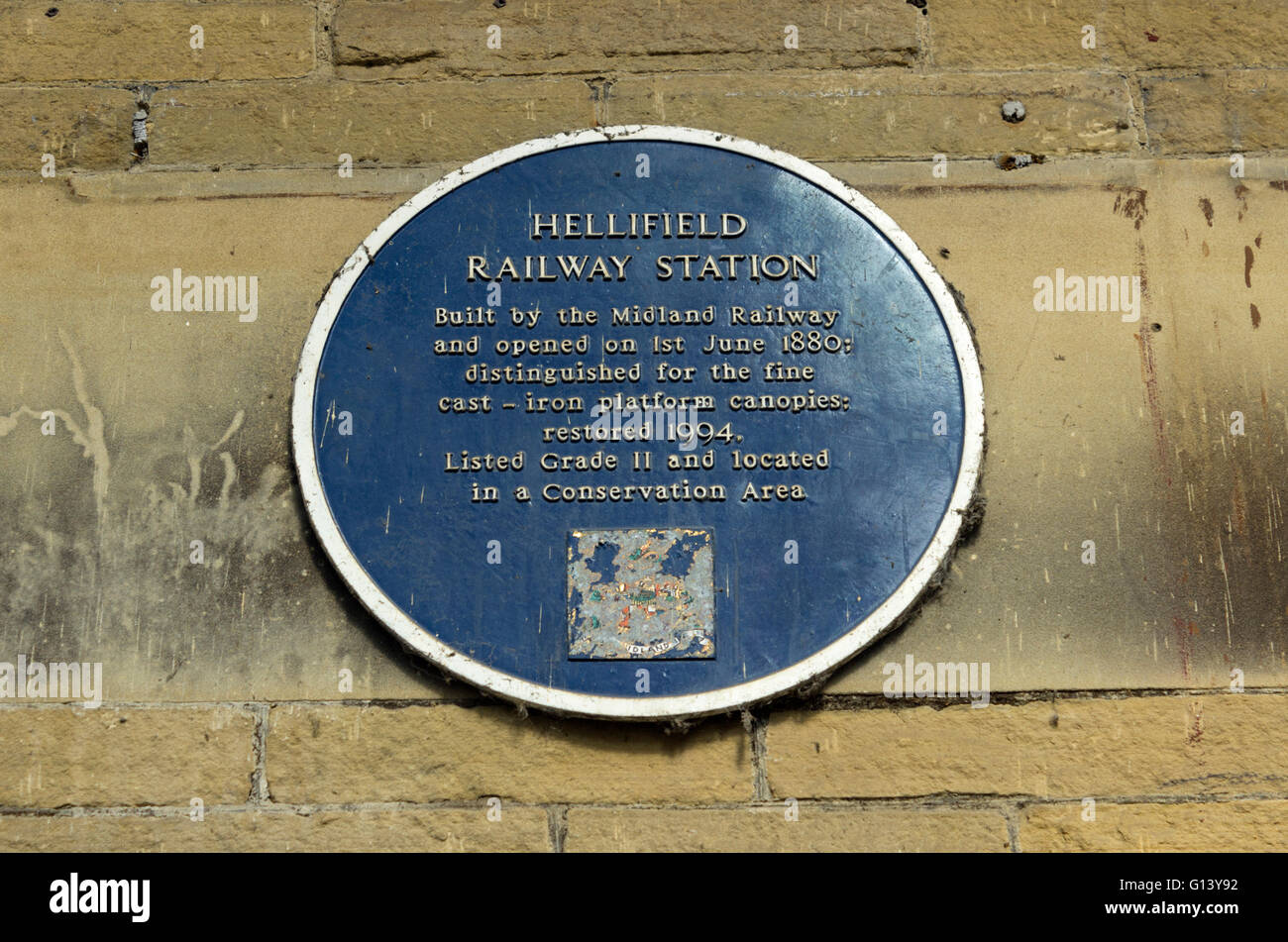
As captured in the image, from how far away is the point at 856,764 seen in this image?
131 inches

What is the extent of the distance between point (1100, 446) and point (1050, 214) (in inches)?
27.8

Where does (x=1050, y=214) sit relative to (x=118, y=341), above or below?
above

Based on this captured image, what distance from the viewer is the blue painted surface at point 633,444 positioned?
10.9 ft

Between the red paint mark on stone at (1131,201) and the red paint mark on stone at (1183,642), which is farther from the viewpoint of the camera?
the red paint mark on stone at (1131,201)

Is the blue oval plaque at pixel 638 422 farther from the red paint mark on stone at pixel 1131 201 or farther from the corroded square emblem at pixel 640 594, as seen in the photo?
the red paint mark on stone at pixel 1131 201

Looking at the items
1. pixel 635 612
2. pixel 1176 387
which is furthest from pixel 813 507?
pixel 1176 387

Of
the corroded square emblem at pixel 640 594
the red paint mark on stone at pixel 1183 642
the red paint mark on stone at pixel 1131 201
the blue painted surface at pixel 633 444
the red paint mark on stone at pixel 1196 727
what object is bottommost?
the red paint mark on stone at pixel 1196 727

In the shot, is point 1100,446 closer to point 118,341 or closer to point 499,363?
point 499,363

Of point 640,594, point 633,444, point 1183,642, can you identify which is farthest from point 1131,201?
point 640,594

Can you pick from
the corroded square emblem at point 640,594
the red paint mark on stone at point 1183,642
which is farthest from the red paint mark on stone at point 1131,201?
the corroded square emblem at point 640,594

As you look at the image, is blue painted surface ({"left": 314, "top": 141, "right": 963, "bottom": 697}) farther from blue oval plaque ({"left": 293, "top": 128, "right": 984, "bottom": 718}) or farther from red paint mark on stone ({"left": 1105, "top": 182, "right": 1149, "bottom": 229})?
red paint mark on stone ({"left": 1105, "top": 182, "right": 1149, "bottom": 229})

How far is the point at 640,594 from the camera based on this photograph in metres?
3.32

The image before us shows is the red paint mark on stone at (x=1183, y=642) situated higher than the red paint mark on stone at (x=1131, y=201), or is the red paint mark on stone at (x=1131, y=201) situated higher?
the red paint mark on stone at (x=1131, y=201)

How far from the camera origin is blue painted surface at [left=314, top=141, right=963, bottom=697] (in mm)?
3322
